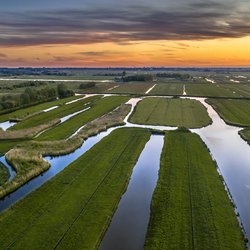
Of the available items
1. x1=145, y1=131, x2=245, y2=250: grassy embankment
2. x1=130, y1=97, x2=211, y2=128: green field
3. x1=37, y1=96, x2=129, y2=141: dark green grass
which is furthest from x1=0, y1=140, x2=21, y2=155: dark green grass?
x1=130, y1=97, x2=211, y2=128: green field

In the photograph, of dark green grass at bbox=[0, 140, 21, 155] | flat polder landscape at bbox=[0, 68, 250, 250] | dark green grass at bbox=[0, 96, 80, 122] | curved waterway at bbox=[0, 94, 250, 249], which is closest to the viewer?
flat polder landscape at bbox=[0, 68, 250, 250]

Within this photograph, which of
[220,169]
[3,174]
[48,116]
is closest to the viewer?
[3,174]


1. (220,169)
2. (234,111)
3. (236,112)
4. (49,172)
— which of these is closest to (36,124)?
(49,172)

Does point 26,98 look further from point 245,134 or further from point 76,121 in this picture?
point 245,134

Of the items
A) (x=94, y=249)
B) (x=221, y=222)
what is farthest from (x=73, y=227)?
(x=221, y=222)

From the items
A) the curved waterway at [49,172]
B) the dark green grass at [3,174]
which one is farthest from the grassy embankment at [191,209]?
the dark green grass at [3,174]

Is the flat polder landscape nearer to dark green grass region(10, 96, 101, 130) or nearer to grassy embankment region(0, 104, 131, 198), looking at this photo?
grassy embankment region(0, 104, 131, 198)

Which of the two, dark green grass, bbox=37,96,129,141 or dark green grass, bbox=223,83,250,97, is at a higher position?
dark green grass, bbox=37,96,129,141
